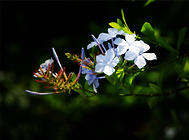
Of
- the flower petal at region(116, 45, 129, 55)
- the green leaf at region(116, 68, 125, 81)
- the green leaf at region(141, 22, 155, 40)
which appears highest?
the green leaf at region(141, 22, 155, 40)

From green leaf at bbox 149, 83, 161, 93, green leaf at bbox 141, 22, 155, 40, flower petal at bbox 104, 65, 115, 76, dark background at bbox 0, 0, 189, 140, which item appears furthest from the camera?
dark background at bbox 0, 0, 189, 140

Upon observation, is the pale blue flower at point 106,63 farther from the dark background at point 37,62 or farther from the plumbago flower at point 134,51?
the dark background at point 37,62

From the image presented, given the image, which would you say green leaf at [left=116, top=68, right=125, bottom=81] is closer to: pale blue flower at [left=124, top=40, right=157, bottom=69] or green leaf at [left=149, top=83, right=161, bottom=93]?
pale blue flower at [left=124, top=40, right=157, bottom=69]

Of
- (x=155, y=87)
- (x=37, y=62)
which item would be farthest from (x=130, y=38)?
(x=37, y=62)

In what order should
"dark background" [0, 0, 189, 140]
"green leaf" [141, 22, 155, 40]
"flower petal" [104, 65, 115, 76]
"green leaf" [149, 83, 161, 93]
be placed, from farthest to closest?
1. "dark background" [0, 0, 189, 140]
2. "green leaf" [149, 83, 161, 93]
3. "green leaf" [141, 22, 155, 40]
4. "flower petal" [104, 65, 115, 76]

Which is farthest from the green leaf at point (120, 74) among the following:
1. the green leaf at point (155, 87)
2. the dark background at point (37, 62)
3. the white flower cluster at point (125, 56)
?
the dark background at point (37, 62)

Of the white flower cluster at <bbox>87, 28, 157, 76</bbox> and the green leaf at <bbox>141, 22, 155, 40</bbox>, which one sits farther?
the green leaf at <bbox>141, 22, 155, 40</bbox>

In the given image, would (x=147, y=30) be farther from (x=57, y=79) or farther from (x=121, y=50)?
(x=57, y=79)

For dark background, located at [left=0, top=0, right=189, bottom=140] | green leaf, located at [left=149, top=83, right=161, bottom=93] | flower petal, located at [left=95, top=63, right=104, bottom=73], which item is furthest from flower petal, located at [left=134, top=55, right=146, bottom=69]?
dark background, located at [left=0, top=0, right=189, bottom=140]

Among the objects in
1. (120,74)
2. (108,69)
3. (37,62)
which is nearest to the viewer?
(108,69)
